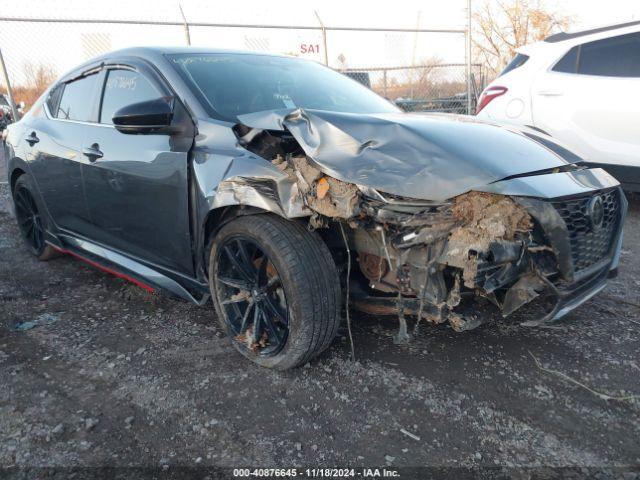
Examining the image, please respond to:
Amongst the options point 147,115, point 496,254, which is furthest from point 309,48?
point 496,254

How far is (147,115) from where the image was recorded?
2496 mm

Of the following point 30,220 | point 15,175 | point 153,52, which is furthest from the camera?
point 30,220

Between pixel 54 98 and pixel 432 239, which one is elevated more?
pixel 54 98

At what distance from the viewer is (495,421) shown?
80.9 inches

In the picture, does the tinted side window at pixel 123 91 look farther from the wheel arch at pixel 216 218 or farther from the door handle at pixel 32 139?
the door handle at pixel 32 139

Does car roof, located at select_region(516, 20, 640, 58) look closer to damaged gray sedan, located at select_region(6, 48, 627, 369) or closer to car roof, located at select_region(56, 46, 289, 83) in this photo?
damaged gray sedan, located at select_region(6, 48, 627, 369)

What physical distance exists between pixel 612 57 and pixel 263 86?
11.8 feet

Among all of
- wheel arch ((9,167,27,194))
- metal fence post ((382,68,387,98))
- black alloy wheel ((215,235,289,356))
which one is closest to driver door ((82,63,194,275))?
black alloy wheel ((215,235,289,356))

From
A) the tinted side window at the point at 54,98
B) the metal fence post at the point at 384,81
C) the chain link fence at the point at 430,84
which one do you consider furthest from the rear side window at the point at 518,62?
the metal fence post at the point at 384,81

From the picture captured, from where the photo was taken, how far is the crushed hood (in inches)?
76.5

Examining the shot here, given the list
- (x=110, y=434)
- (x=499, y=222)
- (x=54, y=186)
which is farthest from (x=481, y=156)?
(x=54, y=186)

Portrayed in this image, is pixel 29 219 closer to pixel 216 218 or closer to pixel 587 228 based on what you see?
pixel 216 218

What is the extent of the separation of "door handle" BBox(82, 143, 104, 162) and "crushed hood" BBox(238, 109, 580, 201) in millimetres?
1272

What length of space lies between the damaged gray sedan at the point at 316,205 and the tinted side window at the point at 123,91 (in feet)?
0.04
